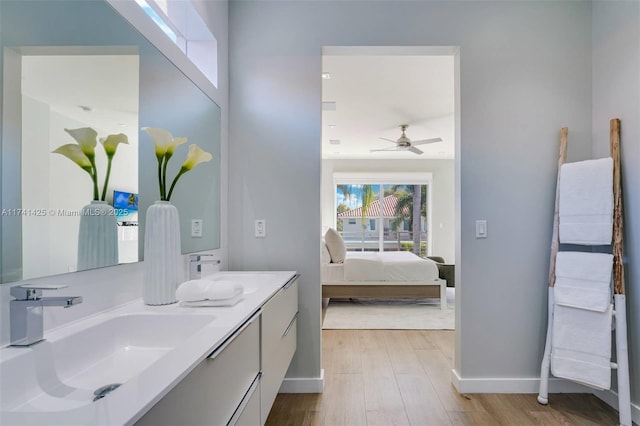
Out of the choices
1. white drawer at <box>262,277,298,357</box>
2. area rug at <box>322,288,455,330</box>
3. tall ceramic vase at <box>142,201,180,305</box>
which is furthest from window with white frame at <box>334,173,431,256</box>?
tall ceramic vase at <box>142,201,180,305</box>

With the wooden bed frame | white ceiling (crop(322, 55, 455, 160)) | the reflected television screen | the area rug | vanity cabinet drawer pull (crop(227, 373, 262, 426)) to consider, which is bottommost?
the area rug

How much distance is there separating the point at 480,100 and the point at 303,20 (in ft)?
4.39

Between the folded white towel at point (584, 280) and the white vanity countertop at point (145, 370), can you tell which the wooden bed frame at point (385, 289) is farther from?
the white vanity countertop at point (145, 370)

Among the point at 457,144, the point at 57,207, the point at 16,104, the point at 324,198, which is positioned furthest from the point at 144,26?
the point at 324,198

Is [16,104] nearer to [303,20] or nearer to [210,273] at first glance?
[210,273]

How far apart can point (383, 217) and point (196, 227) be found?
21.9ft

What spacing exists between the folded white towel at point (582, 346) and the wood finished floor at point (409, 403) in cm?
25

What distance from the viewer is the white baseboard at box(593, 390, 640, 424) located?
198cm

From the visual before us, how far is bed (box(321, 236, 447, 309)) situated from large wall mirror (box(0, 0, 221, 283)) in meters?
3.33

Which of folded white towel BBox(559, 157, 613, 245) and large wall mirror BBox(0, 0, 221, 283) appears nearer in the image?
large wall mirror BBox(0, 0, 221, 283)

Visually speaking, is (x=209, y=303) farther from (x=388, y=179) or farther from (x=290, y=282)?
(x=388, y=179)

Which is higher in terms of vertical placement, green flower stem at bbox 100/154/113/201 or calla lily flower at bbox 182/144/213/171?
calla lily flower at bbox 182/144/213/171

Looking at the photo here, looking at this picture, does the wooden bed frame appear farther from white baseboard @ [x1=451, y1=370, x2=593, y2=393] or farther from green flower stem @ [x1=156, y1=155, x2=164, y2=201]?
green flower stem @ [x1=156, y1=155, x2=164, y2=201]

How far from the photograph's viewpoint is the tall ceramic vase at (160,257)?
1.34 metres
